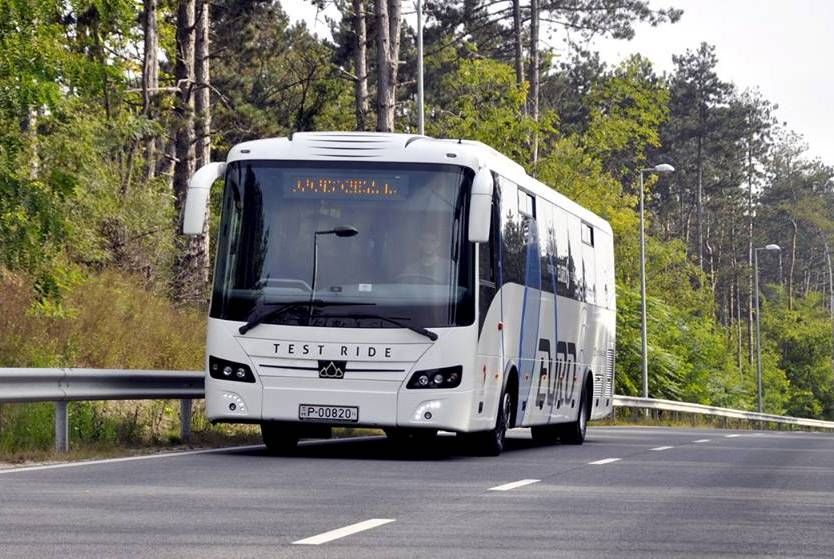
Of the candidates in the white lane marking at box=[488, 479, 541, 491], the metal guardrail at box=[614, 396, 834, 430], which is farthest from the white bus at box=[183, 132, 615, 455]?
the metal guardrail at box=[614, 396, 834, 430]

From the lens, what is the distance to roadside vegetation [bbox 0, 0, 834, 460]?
19.9m

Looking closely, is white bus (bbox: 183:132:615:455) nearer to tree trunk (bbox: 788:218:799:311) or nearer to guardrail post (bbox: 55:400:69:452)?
guardrail post (bbox: 55:400:69:452)

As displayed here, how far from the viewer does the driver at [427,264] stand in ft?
59.0

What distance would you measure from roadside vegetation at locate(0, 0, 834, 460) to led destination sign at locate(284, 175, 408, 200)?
9.51 ft

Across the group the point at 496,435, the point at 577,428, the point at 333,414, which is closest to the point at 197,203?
the point at 333,414

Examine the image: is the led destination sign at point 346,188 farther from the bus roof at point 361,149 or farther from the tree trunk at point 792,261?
the tree trunk at point 792,261

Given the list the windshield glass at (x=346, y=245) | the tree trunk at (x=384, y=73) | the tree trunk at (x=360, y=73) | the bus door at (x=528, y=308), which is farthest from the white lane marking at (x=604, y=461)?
the tree trunk at (x=360, y=73)

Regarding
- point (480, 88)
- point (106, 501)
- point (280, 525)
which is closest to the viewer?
point (280, 525)

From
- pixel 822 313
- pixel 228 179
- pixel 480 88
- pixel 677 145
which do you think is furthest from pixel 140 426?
pixel 822 313

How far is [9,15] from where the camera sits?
1906 centimetres

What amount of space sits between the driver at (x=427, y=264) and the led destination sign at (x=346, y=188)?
1.95 feet

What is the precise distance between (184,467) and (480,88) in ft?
142

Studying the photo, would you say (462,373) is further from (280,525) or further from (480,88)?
(480,88)

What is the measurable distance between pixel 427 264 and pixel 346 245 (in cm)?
81
